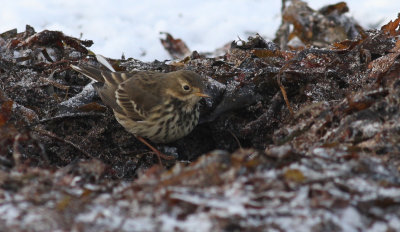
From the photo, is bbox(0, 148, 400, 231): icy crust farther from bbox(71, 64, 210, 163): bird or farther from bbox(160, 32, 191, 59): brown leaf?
bbox(160, 32, 191, 59): brown leaf

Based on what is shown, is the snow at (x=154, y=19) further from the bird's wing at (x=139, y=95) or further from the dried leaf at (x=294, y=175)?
the dried leaf at (x=294, y=175)

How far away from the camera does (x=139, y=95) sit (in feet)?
15.5

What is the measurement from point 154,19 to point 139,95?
397 centimetres

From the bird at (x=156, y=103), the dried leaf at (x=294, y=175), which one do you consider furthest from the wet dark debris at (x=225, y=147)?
the bird at (x=156, y=103)

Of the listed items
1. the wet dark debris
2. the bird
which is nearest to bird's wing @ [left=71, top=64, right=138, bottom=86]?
the bird

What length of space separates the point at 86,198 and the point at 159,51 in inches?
200

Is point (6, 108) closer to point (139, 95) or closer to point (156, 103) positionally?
point (139, 95)

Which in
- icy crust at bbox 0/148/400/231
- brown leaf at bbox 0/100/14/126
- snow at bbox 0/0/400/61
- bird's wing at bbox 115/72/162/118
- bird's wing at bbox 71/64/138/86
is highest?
snow at bbox 0/0/400/61

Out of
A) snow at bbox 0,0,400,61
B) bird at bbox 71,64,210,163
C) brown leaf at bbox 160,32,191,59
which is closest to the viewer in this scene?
bird at bbox 71,64,210,163

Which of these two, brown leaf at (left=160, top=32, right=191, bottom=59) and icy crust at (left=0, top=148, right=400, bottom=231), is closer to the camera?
icy crust at (left=0, top=148, right=400, bottom=231)

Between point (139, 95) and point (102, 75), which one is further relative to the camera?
point (102, 75)

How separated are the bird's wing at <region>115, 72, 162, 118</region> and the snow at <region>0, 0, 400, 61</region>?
2457 mm

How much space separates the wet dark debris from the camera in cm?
240

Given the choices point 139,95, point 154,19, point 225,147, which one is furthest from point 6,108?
point 154,19
